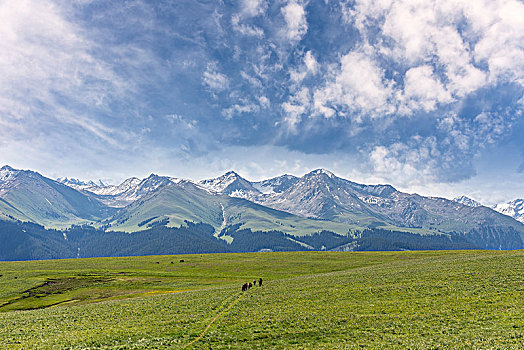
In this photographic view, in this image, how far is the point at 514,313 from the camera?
96.6ft

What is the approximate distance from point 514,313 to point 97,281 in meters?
93.4

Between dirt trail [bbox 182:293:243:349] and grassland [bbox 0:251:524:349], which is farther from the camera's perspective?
dirt trail [bbox 182:293:243:349]

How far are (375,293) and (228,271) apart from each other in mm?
68280

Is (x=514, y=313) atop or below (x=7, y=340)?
atop

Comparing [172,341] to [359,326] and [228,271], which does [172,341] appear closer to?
[359,326]

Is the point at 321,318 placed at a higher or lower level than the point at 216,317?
higher

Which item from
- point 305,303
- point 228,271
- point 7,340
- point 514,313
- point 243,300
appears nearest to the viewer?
point 514,313

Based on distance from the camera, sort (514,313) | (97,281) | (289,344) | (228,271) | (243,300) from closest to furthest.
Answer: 1. (289,344)
2. (514,313)
3. (243,300)
4. (97,281)
5. (228,271)

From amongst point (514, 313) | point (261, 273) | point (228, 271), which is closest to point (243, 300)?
point (514, 313)

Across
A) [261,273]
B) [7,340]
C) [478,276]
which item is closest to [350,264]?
[261,273]

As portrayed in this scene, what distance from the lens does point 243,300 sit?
48.1m

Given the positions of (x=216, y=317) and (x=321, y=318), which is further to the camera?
(x=216, y=317)

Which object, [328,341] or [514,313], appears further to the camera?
[514,313]

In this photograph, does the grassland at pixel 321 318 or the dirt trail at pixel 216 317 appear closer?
the grassland at pixel 321 318
